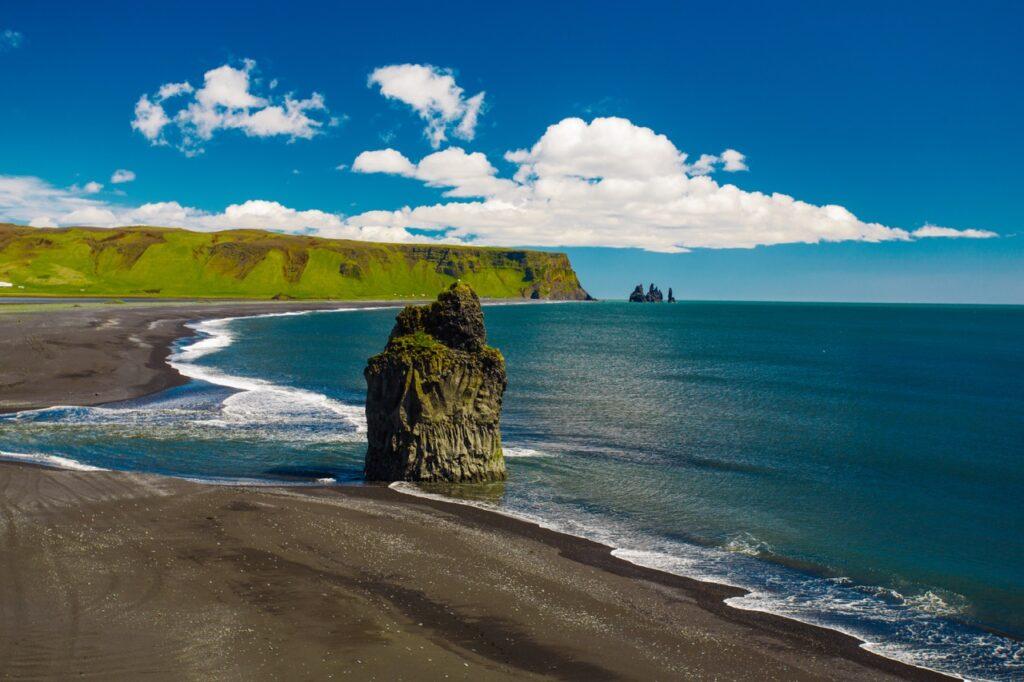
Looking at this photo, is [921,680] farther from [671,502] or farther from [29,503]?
[29,503]

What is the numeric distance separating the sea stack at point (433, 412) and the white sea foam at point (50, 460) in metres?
11.5

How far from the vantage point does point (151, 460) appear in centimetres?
2944

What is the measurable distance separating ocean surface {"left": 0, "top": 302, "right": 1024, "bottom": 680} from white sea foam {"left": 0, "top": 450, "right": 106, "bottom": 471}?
329 mm

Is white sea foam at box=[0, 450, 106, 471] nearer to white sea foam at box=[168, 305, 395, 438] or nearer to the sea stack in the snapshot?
white sea foam at box=[168, 305, 395, 438]

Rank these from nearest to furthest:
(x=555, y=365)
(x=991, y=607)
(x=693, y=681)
Result: (x=693, y=681)
(x=991, y=607)
(x=555, y=365)

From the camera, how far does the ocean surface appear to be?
18.4 meters

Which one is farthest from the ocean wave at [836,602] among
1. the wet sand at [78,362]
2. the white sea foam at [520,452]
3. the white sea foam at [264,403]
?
the wet sand at [78,362]

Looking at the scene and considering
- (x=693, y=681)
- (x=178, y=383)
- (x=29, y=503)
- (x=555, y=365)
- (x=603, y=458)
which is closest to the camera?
(x=693, y=681)

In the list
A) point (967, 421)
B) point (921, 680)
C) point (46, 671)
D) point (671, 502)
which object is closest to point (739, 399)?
point (967, 421)

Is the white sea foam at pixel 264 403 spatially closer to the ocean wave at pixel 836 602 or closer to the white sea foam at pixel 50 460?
the white sea foam at pixel 50 460

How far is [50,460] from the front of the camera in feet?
91.9

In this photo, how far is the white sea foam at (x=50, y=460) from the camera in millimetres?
26516

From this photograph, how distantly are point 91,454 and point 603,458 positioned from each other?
2436 centimetres

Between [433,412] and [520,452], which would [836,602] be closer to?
[433,412]
